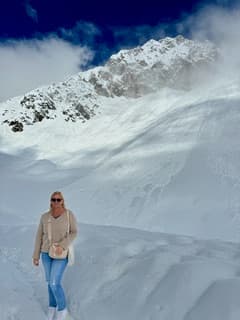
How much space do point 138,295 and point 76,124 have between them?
41166 millimetres

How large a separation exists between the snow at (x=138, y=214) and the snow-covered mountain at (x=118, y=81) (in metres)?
10.1

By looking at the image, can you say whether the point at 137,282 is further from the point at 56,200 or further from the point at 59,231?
the point at 56,200

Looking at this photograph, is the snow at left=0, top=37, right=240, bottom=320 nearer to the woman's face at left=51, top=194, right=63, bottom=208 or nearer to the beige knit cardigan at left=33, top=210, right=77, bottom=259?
the beige knit cardigan at left=33, top=210, right=77, bottom=259

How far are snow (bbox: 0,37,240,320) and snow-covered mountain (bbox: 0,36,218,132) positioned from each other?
10083mm

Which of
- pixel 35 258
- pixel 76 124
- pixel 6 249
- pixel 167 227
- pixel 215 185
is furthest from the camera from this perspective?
pixel 76 124

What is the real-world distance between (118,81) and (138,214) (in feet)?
158

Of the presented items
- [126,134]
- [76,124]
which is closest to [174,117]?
[126,134]

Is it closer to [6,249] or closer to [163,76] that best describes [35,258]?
[6,249]

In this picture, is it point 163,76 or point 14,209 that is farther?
point 163,76

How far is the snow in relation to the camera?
5.70 m

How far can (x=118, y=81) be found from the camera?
200ft

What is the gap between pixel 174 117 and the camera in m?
29.6

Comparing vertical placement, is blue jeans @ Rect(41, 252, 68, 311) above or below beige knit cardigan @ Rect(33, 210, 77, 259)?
below

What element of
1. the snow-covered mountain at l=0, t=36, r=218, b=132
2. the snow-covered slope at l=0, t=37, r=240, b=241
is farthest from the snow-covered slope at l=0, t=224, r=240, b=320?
the snow-covered mountain at l=0, t=36, r=218, b=132
